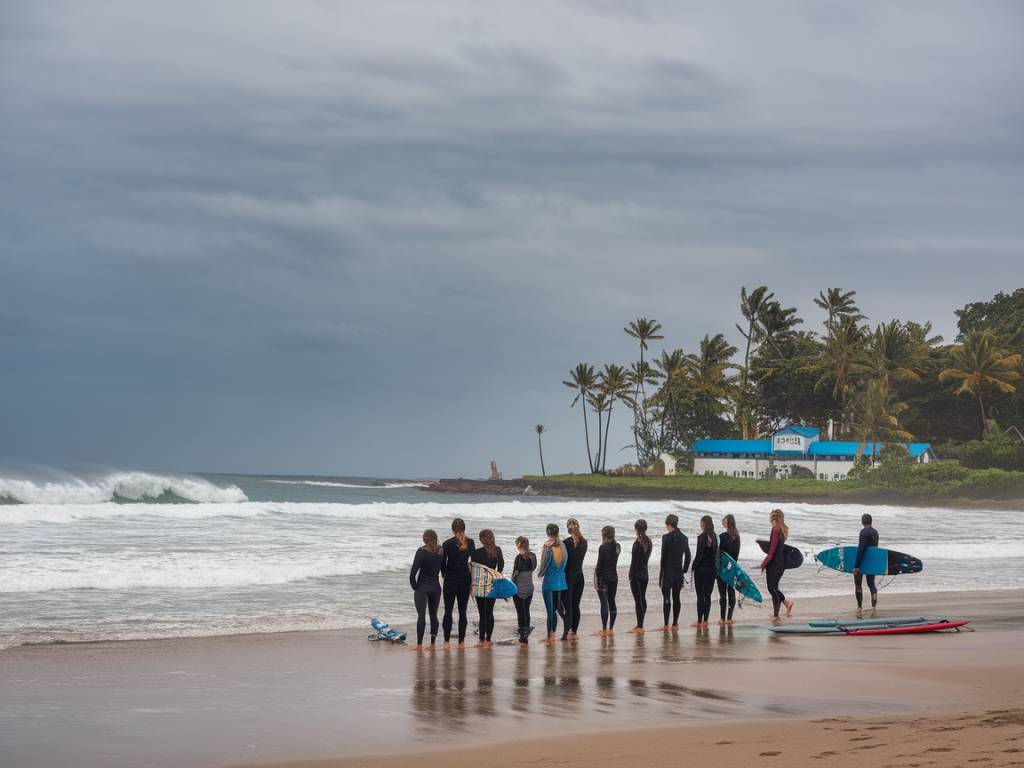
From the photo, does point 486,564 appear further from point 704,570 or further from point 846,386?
point 846,386

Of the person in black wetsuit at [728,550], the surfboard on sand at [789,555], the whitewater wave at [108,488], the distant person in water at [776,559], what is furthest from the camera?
the whitewater wave at [108,488]

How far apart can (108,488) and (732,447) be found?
57.6m

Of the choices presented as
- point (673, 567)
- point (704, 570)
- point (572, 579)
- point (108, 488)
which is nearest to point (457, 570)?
point (572, 579)

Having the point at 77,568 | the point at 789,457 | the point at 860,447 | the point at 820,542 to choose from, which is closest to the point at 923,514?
the point at 820,542

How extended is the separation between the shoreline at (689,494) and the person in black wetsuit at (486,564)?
200 ft

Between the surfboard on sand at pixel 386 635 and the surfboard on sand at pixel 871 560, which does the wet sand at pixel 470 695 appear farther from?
the surfboard on sand at pixel 871 560

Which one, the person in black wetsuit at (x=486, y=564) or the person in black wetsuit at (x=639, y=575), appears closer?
the person in black wetsuit at (x=486, y=564)

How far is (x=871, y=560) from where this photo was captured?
62.0ft

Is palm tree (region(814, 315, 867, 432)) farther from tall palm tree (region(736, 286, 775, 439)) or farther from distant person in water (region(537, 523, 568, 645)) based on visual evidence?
distant person in water (region(537, 523, 568, 645))

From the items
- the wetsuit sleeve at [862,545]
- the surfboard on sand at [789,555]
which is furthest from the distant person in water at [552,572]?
the wetsuit sleeve at [862,545]

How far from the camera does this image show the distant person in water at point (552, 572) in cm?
1423

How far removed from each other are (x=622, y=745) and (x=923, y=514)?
51844 mm

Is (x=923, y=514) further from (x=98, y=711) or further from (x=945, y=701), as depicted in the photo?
(x=98, y=711)

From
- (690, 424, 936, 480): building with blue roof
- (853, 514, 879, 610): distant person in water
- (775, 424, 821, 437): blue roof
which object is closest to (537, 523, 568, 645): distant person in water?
(853, 514, 879, 610): distant person in water
